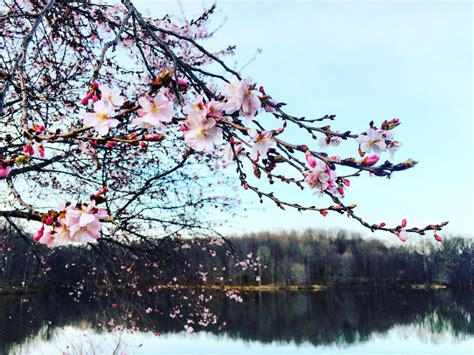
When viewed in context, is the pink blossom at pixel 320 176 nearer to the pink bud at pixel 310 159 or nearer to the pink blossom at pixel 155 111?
the pink bud at pixel 310 159

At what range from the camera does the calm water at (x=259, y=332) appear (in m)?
9.55

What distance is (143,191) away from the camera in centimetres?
471

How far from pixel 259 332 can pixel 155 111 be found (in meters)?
17.4

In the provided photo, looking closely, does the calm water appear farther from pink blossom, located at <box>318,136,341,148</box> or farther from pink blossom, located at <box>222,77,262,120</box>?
pink blossom, located at <box>222,77,262,120</box>

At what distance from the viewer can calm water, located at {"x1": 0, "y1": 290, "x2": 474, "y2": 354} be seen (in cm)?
955

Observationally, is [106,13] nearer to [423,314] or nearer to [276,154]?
[276,154]

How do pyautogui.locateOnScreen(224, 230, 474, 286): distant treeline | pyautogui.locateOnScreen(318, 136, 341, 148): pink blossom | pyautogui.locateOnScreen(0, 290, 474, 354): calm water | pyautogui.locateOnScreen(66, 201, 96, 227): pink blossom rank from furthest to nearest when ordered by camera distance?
pyautogui.locateOnScreen(224, 230, 474, 286): distant treeline
pyautogui.locateOnScreen(0, 290, 474, 354): calm water
pyautogui.locateOnScreen(318, 136, 341, 148): pink blossom
pyautogui.locateOnScreen(66, 201, 96, 227): pink blossom

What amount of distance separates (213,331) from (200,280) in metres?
12.3

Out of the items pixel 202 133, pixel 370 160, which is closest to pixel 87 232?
pixel 202 133

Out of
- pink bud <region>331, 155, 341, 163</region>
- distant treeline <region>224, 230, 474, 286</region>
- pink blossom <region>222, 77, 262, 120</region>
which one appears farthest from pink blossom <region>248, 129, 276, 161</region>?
distant treeline <region>224, 230, 474, 286</region>

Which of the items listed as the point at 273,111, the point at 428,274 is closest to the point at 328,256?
the point at 428,274

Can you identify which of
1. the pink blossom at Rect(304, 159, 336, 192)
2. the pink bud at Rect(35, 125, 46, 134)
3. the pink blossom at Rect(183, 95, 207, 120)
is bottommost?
the pink blossom at Rect(304, 159, 336, 192)

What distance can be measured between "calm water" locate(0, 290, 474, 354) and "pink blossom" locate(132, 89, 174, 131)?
446 cm

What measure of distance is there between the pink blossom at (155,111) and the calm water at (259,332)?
4461mm
